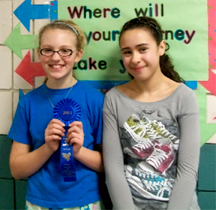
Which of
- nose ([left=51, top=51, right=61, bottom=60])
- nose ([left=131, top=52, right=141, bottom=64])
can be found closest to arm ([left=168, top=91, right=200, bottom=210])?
nose ([left=131, top=52, right=141, bottom=64])

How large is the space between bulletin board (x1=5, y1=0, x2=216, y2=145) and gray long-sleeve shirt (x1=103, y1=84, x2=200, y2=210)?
0.17 m

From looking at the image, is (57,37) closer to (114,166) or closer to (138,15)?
(138,15)

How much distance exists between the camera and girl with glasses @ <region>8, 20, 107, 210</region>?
780 mm

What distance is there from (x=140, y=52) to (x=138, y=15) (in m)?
0.25

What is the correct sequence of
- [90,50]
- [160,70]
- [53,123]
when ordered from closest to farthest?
[53,123] < [160,70] < [90,50]

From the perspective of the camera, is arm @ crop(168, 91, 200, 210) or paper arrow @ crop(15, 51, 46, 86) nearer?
arm @ crop(168, 91, 200, 210)

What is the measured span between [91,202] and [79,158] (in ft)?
0.57

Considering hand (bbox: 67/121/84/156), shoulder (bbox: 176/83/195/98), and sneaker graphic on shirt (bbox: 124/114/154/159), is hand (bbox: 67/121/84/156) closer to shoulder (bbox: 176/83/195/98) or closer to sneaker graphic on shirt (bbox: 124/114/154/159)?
sneaker graphic on shirt (bbox: 124/114/154/159)

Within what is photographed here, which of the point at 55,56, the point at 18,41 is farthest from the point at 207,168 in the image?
the point at 18,41

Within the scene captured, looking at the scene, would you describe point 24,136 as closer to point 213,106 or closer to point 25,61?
point 25,61

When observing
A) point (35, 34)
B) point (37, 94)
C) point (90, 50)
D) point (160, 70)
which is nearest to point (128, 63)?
point (160, 70)

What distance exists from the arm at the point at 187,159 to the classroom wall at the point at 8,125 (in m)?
0.20

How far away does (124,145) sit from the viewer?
85 centimetres

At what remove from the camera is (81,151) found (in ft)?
2.67
